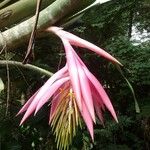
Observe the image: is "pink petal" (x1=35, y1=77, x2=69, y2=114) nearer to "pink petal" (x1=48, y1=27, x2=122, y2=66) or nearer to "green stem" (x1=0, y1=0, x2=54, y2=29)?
"pink petal" (x1=48, y1=27, x2=122, y2=66)

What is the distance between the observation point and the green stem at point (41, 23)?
3.27 ft

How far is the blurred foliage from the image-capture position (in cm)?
190

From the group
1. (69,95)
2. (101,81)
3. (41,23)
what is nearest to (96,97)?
(69,95)

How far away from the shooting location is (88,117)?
0.74 meters

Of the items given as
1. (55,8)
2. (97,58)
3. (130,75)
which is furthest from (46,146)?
(55,8)

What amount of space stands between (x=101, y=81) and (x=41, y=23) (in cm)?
150

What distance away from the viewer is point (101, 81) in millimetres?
2500

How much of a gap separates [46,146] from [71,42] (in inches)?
45.7

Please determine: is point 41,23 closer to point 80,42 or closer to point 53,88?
point 80,42

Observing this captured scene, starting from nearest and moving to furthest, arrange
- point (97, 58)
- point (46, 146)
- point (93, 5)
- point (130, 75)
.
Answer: point (93, 5) → point (46, 146) → point (97, 58) → point (130, 75)

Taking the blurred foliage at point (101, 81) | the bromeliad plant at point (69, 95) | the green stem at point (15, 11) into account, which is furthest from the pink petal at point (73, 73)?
the blurred foliage at point (101, 81)

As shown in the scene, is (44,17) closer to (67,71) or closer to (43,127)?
(67,71)

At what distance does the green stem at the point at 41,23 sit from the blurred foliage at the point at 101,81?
1.78 ft

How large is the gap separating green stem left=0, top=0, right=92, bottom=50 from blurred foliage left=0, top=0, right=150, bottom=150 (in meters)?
0.54
